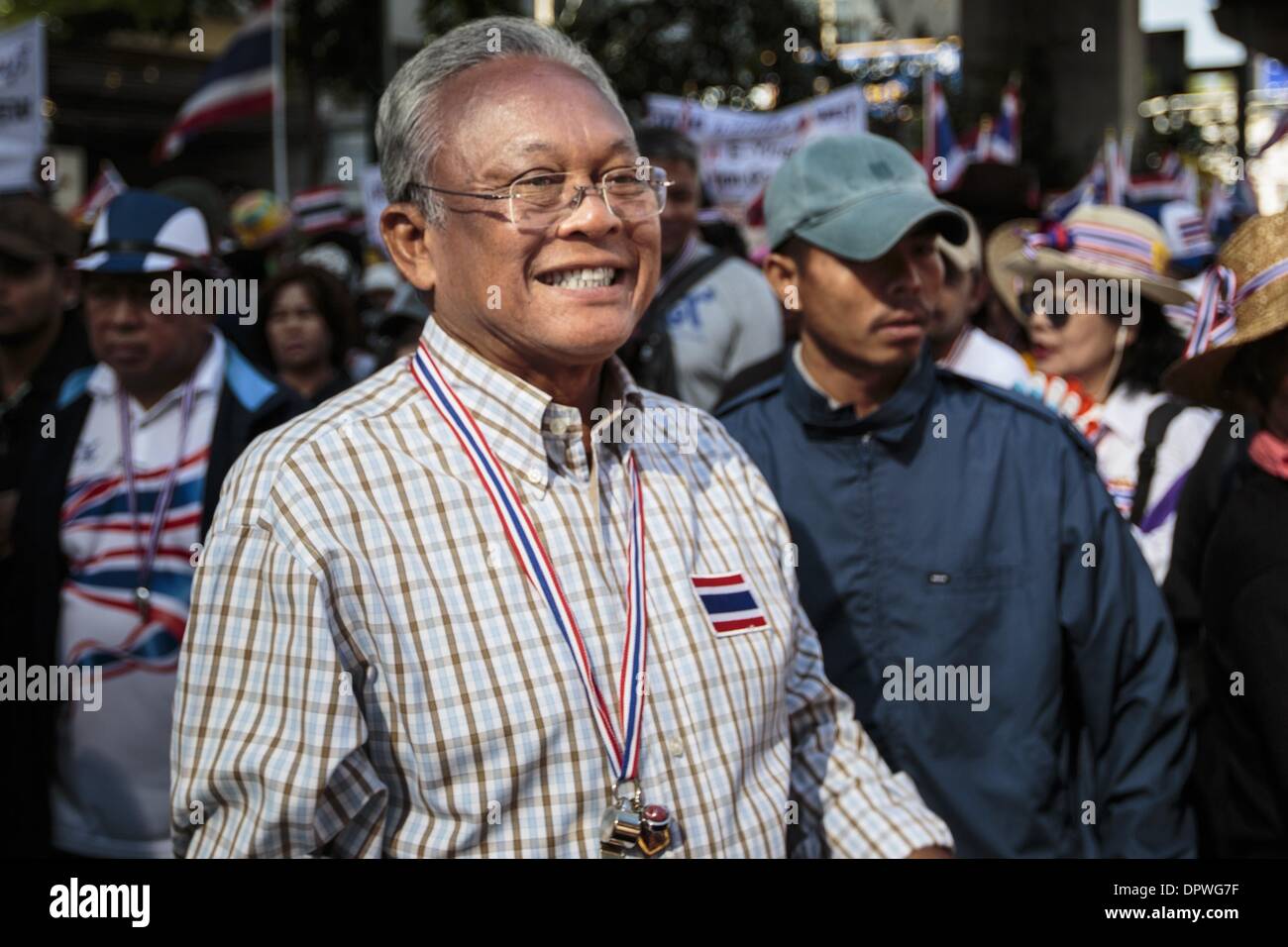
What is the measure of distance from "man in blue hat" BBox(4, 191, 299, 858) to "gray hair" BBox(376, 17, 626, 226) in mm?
1704

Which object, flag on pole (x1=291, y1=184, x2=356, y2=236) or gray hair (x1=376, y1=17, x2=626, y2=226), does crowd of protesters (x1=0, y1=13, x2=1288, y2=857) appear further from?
flag on pole (x1=291, y1=184, x2=356, y2=236)

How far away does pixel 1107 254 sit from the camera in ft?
16.5

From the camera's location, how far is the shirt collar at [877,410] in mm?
2867

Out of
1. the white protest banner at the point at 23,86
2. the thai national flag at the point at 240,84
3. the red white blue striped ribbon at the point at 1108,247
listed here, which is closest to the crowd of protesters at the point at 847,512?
the red white blue striped ribbon at the point at 1108,247

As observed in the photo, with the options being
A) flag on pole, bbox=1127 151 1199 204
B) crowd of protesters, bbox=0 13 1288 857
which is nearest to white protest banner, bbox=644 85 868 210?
flag on pole, bbox=1127 151 1199 204

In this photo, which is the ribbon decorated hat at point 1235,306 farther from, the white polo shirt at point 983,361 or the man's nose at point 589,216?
the white polo shirt at point 983,361

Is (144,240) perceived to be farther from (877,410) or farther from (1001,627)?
(1001,627)

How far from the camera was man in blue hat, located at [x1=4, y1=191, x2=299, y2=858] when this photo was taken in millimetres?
3570

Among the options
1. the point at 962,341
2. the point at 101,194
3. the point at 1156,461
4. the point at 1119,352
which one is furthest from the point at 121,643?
the point at 101,194

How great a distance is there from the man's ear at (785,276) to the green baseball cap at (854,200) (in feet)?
0.15

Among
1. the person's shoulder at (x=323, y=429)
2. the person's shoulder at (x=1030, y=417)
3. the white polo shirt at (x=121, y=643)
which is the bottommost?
the white polo shirt at (x=121, y=643)
